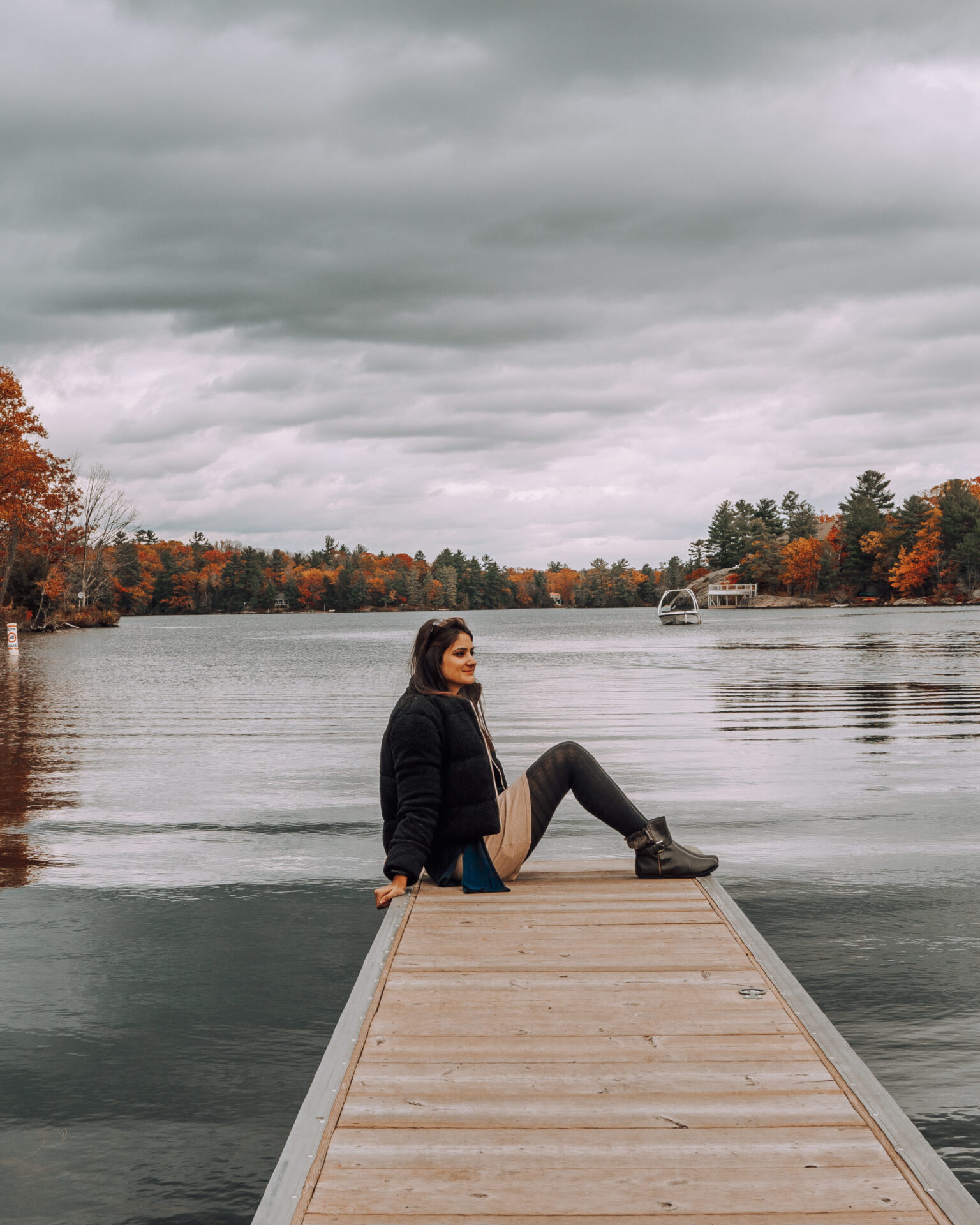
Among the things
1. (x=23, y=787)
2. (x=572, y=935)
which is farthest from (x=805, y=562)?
(x=572, y=935)

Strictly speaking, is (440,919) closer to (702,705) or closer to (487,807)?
(487,807)

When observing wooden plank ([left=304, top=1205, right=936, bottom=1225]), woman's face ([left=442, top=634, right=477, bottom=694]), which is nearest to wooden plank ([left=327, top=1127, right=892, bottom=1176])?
wooden plank ([left=304, top=1205, right=936, bottom=1225])

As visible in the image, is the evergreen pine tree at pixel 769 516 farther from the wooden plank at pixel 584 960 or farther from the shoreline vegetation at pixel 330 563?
the wooden plank at pixel 584 960

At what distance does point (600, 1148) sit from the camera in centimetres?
284

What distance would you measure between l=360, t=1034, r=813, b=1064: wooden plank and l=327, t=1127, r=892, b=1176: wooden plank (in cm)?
45

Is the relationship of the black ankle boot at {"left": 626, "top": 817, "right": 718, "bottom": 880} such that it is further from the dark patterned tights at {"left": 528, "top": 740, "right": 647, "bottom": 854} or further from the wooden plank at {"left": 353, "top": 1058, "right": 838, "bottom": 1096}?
the wooden plank at {"left": 353, "top": 1058, "right": 838, "bottom": 1096}

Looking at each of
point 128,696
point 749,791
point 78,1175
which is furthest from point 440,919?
point 128,696

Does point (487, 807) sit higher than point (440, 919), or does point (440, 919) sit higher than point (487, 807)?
point (487, 807)

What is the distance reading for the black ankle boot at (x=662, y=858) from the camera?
564cm

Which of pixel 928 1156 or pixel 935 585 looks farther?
pixel 935 585

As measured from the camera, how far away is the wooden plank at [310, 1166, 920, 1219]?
2.57m

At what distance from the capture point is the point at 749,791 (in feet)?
34.4

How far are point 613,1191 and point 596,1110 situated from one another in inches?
16.3

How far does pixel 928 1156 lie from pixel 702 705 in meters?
17.6
